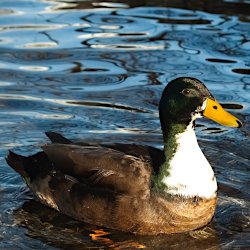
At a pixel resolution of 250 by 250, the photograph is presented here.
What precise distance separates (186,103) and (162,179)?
21.7 inches

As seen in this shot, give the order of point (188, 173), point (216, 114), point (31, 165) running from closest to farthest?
1. point (188, 173)
2. point (216, 114)
3. point (31, 165)

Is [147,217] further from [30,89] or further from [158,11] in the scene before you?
[158,11]

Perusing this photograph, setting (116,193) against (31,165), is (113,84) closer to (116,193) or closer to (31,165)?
(31,165)

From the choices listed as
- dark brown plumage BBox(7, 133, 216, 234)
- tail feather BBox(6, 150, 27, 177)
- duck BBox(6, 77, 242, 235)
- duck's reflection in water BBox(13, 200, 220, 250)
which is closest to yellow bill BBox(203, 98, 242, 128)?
duck BBox(6, 77, 242, 235)

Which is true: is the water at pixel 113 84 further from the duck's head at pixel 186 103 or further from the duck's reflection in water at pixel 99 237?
the duck's head at pixel 186 103

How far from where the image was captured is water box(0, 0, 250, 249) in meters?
6.81

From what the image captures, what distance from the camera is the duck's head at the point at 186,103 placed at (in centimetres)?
654

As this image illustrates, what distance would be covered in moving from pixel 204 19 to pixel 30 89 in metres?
3.73

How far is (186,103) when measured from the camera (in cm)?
654

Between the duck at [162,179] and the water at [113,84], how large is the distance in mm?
138

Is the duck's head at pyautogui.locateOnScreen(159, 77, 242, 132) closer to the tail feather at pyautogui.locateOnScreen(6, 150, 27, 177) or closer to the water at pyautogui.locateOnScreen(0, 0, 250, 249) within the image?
the water at pyautogui.locateOnScreen(0, 0, 250, 249)

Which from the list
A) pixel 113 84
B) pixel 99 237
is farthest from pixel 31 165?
pixel 113 84

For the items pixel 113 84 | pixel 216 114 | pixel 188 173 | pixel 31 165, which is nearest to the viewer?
pixel 188 173

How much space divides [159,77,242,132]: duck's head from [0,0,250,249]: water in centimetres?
84
